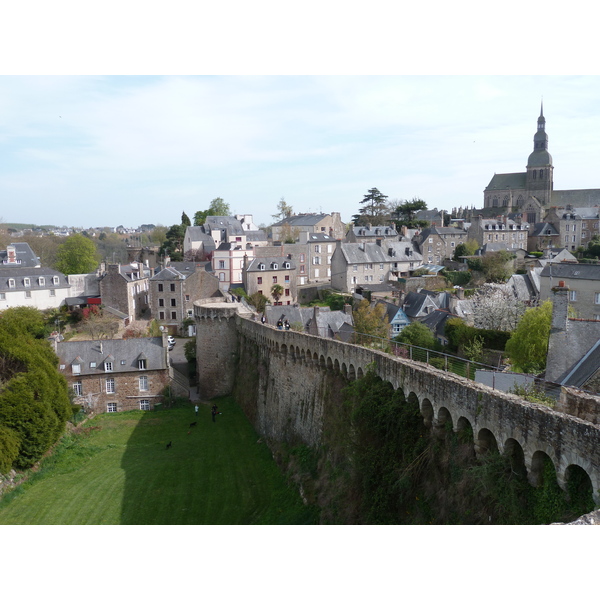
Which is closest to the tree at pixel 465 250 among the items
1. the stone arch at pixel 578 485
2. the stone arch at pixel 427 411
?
the stone arch at pixel 427 411

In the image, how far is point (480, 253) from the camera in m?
58.1

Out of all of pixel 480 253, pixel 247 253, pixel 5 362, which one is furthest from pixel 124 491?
pixel 480 253

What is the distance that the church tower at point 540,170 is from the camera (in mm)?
83625

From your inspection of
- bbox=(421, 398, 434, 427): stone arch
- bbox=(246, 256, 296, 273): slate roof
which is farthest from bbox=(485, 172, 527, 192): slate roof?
bbox=(421, 398, 434, 427): stone arch

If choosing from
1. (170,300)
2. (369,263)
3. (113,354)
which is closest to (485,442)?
(113,354)

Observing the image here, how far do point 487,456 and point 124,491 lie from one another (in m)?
14.5

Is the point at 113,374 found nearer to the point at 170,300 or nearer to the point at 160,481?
the point at 160,481

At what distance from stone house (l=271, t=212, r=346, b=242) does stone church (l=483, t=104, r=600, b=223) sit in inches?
1111

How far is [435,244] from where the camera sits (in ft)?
194

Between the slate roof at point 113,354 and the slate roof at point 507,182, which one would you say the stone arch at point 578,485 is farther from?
the slate roof at point 507,182

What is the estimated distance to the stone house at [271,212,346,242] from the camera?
66188mm

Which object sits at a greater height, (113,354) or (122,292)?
(122,292)

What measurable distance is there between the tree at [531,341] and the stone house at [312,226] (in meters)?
43.7

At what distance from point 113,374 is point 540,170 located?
253 ft
